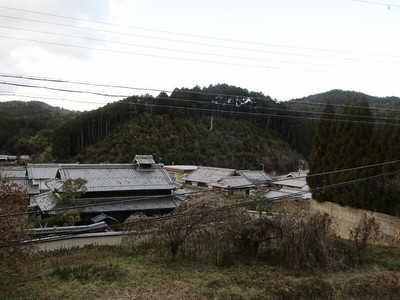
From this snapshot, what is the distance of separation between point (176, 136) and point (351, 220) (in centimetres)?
3674

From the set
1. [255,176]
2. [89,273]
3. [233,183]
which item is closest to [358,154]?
[89,273]

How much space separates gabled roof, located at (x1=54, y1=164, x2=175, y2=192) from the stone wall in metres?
10.7

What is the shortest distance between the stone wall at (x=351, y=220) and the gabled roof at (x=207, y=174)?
19.3 metres

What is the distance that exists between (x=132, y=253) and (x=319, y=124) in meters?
13.0

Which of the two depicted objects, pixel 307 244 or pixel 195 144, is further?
pixel 195 144

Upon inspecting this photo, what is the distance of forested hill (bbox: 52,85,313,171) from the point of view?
45094mm

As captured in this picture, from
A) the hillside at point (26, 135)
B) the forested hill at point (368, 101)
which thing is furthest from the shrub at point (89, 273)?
the hillside at point (26, 135)

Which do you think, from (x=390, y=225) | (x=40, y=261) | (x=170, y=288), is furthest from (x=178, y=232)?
(x=390, y=225)

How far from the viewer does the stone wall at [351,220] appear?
1447cm

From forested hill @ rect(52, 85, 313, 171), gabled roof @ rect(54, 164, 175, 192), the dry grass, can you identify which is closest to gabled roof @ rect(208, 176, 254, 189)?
forested hill @ rect(52, 85, 313, 171)

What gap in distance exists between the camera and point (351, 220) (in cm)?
1623

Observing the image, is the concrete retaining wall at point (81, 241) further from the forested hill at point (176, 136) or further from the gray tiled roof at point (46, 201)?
the forested hill at point (176, 136)

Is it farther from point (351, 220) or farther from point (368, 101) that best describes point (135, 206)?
point (368, 101)

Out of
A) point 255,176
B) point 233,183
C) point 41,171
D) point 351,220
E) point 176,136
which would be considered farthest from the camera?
point 176,136
